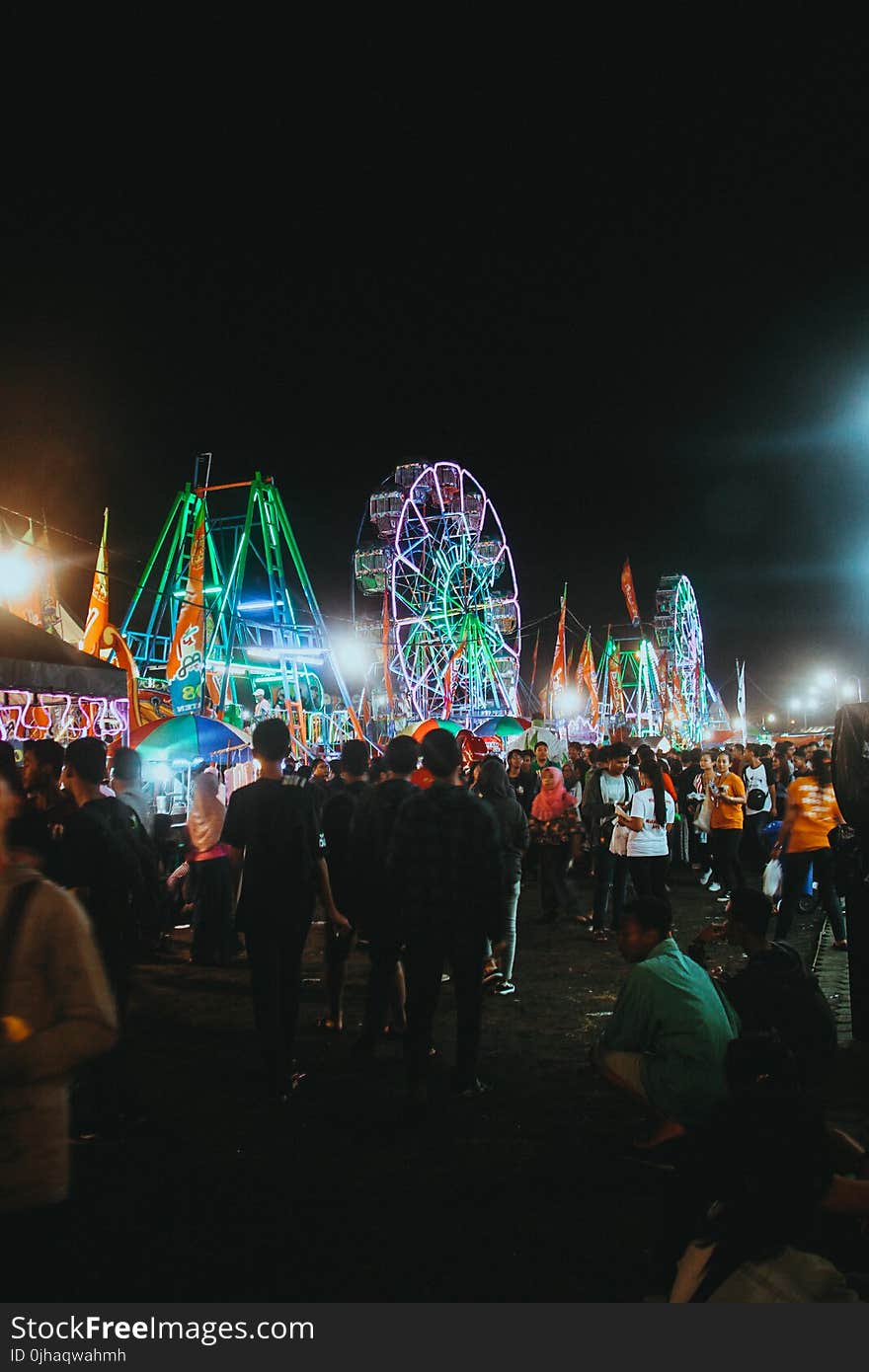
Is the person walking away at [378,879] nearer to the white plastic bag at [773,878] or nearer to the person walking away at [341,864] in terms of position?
the person walking away at [341,864]

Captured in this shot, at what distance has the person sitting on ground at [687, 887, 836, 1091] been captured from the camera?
3.18 m

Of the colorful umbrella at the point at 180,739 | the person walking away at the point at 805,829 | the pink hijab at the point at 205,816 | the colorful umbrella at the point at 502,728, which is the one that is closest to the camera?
the person walking away at the point at 805,829

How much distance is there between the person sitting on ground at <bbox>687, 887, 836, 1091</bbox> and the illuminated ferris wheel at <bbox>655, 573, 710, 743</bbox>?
4290 cm

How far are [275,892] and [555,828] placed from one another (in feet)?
16.4

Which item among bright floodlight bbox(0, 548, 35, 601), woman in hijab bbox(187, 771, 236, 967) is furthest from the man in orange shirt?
bright floodlight bbox(0, 548, 35, 601)

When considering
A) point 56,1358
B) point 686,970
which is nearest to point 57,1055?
point 56,1358

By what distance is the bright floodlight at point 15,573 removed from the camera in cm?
1282

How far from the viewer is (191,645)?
613 inches

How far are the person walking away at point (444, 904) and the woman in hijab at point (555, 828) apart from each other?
458 centimetres

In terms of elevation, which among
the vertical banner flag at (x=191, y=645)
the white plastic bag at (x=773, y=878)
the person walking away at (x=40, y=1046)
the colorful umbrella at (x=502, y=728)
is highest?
the vertical banner flag at (x=191, y=645)

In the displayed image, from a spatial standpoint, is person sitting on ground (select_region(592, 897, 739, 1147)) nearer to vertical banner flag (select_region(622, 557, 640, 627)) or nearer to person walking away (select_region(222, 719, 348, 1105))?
person walking away (select_region(222, 719, 348, 1105))

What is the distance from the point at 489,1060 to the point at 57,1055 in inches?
141

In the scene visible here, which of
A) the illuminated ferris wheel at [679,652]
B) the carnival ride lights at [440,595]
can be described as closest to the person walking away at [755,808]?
the carnival ride lights at [440,595]

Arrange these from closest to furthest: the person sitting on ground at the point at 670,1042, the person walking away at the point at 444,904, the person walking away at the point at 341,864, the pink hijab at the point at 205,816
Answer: the person sitting on ground at the point at 670,1042 → the person walking away at the point at 444,904 → the person walking away at the point at 341,864 → the pink hijab at the point at 205,816
